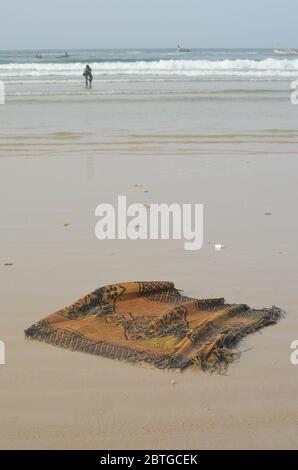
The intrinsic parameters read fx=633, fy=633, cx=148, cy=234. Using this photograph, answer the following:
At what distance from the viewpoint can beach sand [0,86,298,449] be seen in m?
3.02

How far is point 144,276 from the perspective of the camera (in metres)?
4.97

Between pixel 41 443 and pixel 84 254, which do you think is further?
pixel 84 254

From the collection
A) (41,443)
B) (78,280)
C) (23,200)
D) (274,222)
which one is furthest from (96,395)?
(23,200)

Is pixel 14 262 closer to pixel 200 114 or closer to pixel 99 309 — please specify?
pixel 99 309

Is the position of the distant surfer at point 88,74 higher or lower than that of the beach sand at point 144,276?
higher

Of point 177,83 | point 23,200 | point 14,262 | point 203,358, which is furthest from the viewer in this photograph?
point 177,83

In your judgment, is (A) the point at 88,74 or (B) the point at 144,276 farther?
(A) the point at 88,74

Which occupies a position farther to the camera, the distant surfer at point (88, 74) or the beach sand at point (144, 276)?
the distant surfer at point (88, 74)

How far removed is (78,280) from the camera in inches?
192

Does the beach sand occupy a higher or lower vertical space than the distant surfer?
lower

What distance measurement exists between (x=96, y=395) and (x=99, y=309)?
98cm

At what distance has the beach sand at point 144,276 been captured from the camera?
3020 millimetres

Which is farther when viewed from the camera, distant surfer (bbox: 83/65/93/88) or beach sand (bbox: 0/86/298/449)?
distant surfer (bbox: 83/65/93/88)
